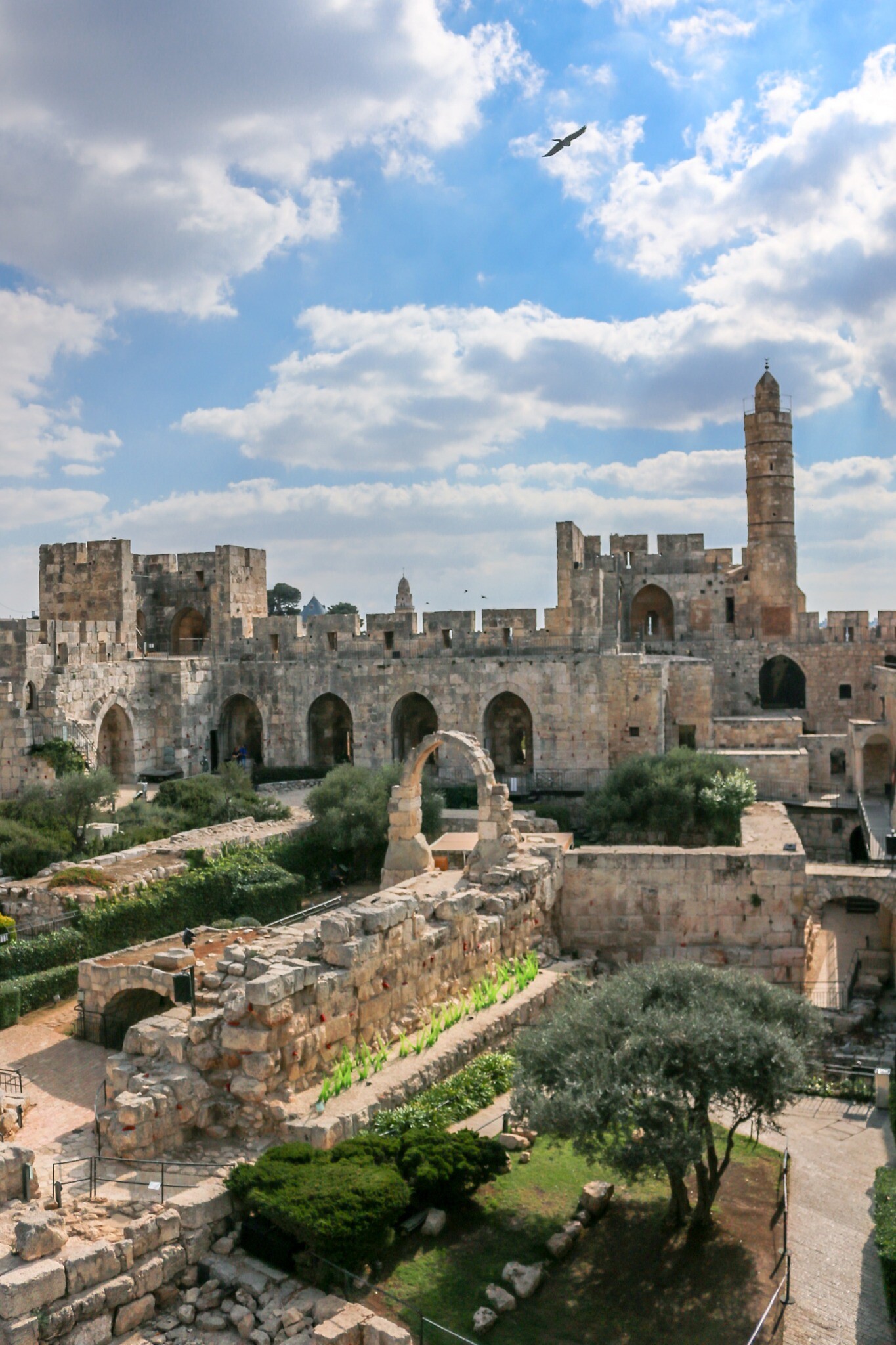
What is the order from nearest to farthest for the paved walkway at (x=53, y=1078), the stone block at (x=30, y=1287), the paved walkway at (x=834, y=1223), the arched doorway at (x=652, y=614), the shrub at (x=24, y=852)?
1. the stone block at (x=30, y=1287)
2. the paved walkway at (x=834, y=1223)
3. the paved walkway at (x=53, y=1078)
4. the shrub at (x=24, y=852)
5. the arched doorway at (x=652, y=614)

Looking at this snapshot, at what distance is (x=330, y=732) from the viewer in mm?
29359

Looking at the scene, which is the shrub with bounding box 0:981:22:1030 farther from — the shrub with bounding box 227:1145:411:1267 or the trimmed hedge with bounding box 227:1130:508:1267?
the shrub with bounding box 227:1145:411:1267

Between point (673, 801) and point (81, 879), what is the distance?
10157 millimetres

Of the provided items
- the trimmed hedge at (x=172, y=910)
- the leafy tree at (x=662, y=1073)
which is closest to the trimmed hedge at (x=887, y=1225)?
the leafy tree at (x=662, y=1073)

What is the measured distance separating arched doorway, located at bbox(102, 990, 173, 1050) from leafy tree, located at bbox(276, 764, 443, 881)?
5.95 metres

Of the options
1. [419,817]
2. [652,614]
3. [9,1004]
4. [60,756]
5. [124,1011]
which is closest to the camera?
[124,1011]

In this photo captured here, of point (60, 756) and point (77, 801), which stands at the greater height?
point (60, 756)

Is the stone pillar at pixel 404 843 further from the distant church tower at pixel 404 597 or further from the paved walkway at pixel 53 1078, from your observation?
the distant church tower at pixel 404 597

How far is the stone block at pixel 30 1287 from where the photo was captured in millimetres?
6699

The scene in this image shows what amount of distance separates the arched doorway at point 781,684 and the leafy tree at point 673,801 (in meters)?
13.7

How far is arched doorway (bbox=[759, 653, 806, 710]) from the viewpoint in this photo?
3375 centimetres

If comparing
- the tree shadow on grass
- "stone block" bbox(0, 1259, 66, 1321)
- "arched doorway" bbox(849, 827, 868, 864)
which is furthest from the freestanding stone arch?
"arched doorway" bbox(849, 827, 868, 864)

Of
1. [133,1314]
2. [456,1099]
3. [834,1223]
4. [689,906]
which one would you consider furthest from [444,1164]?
[689,906]

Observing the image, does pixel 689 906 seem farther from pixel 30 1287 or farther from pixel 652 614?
pixel 652 614
